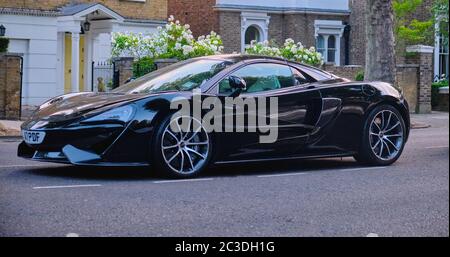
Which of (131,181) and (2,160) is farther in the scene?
(2,160)

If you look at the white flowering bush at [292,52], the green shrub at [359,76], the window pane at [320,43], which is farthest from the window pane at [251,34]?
the white flowering bush at [292,52]

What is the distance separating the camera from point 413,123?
2202 cm

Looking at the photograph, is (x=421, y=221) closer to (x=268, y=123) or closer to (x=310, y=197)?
(x=310, y=197)

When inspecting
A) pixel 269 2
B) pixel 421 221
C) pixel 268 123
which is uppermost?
pixel 269 2

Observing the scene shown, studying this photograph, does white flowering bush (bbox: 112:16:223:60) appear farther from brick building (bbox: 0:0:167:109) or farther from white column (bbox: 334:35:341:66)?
white column (bbox: 334:35:341:66)

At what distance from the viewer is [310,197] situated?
805 centimetres

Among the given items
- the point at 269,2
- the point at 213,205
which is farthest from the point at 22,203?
the point at 269,2

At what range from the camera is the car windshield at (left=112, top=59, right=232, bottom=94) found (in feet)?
31.1

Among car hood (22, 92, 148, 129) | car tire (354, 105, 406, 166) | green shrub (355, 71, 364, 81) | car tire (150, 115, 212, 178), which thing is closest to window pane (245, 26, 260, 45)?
green shrub (355, 71, 364, 81)

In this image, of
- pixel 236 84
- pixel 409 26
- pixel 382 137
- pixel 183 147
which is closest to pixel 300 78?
pixel 236 84

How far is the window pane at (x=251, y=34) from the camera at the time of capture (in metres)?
34.6

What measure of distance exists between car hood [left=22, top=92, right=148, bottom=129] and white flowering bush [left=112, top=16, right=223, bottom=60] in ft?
44.2
